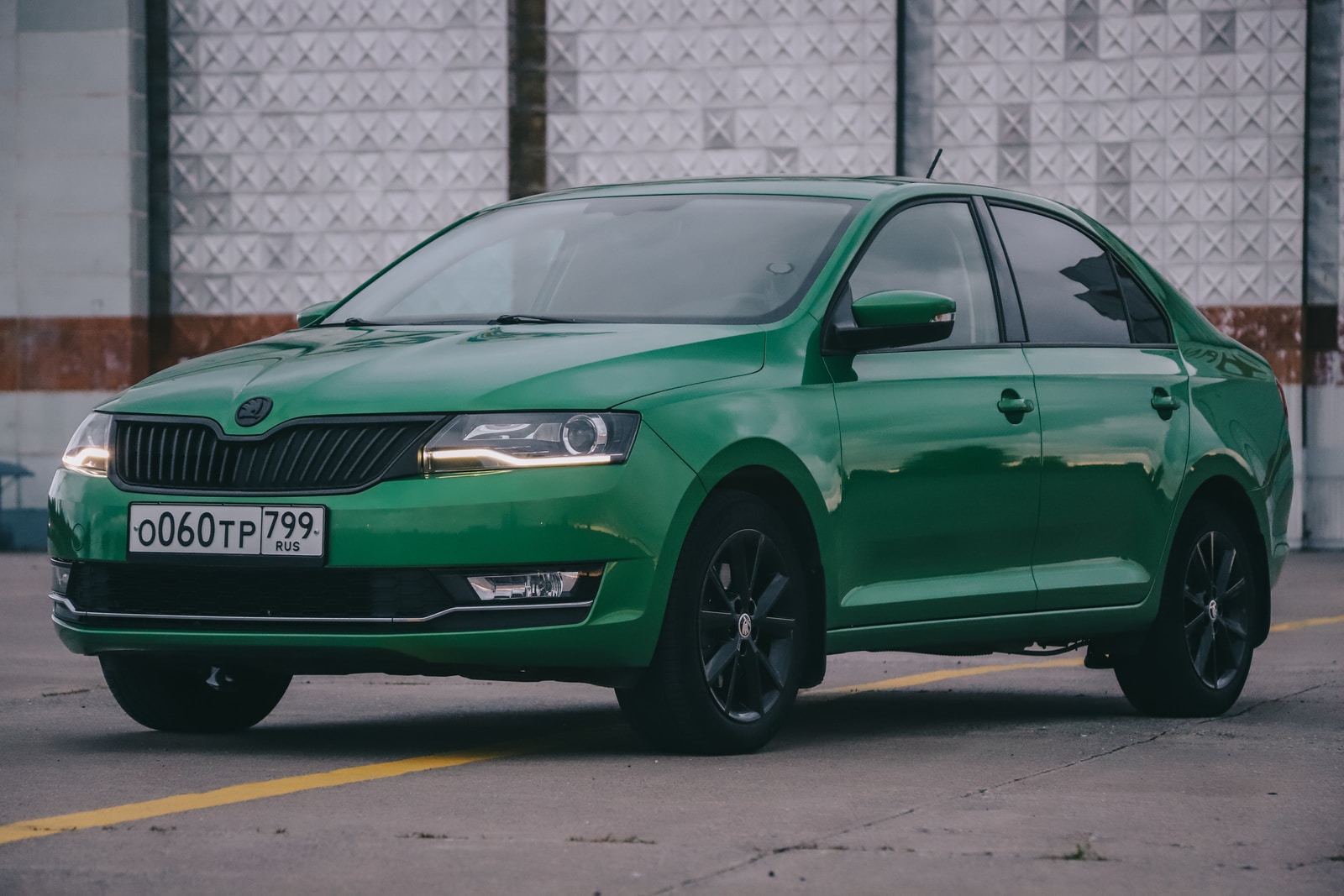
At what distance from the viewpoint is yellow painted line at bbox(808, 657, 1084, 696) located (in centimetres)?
892

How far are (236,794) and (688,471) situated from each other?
139cm

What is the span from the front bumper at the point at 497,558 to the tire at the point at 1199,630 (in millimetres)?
2483

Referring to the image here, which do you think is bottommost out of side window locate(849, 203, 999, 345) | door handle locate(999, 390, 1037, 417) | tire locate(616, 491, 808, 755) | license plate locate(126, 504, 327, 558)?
tire locate(616, 491, 808, 755)

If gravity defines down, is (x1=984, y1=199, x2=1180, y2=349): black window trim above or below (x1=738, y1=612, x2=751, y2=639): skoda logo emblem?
above

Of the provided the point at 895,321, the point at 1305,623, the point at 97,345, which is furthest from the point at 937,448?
the point at 97,345

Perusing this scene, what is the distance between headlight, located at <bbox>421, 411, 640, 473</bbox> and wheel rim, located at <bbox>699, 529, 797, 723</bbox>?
49 centimetres

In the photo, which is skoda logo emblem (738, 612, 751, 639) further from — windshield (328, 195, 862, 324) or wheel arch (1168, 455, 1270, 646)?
wheel arch (1168, 455, 1270, 646)

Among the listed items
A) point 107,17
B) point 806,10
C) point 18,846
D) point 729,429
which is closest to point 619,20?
point 806,10

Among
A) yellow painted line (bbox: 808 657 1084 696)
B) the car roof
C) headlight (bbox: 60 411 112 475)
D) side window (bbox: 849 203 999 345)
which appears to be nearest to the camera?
headlight (bbox: 60 411 112 475)

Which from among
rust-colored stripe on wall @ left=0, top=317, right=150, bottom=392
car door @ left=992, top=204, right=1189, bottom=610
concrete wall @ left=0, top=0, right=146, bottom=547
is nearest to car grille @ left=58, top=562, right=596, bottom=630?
car door @ left=992, top=204, right=1189, bottom=610

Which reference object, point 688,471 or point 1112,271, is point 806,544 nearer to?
point 688,471

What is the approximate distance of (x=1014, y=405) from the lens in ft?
23.9

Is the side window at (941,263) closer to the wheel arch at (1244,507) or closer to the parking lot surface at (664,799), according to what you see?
the wheel arch at (1244,507)

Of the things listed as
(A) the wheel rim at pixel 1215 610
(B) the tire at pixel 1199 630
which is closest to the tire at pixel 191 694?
(B) the tire at pixel 1199 630
